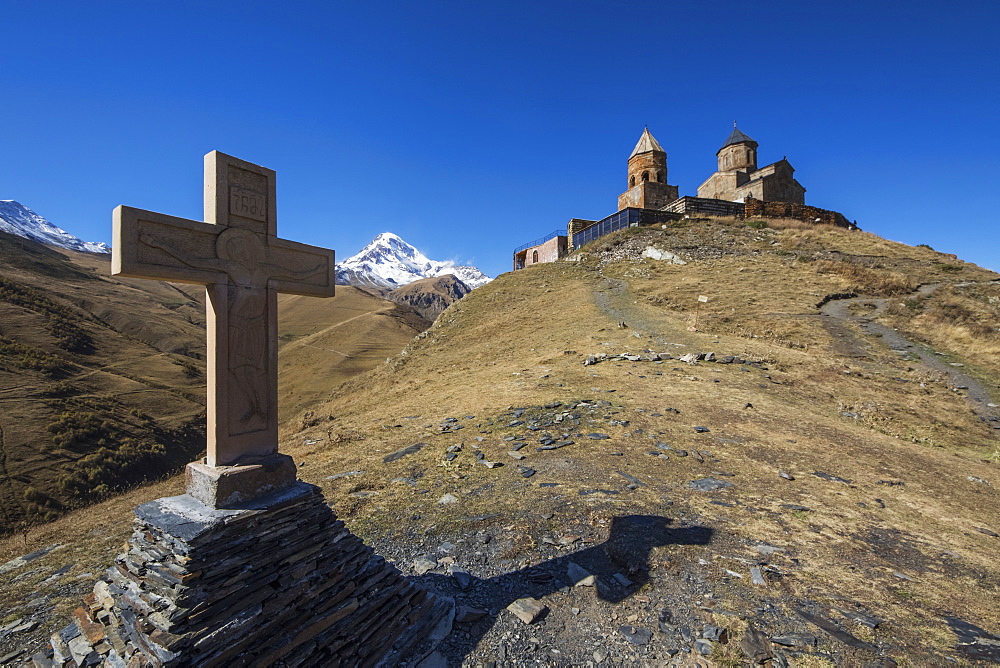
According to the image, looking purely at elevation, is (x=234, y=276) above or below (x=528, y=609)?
above

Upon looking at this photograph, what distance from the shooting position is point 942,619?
425 cm

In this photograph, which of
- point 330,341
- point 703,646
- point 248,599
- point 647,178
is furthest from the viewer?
point 330,341

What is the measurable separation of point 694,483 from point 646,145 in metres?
44.8

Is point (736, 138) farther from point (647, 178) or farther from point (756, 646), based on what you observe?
point (756, 646)

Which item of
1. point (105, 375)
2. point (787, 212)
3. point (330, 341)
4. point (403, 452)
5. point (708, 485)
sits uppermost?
point (787, 212)

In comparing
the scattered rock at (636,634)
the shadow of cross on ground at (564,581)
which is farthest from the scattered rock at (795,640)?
the shadow of cross on ground at (564,581)

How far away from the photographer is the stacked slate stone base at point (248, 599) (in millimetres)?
3195

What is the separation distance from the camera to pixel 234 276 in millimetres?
4199

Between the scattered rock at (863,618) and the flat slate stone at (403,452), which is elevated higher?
the flat slate stone at (403,452)

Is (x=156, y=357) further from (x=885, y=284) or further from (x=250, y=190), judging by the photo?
(x=885, y=284)

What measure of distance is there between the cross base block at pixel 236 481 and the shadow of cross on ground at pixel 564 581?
207 cm

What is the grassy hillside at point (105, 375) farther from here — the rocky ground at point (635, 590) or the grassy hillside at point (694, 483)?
the rocky ground at point (635, 590)

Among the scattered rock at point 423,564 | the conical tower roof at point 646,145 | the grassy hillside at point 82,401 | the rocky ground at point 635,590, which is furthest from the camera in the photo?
the conical tower roof at point 646,145

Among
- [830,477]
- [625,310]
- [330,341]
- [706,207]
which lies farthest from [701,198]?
[330,341]
